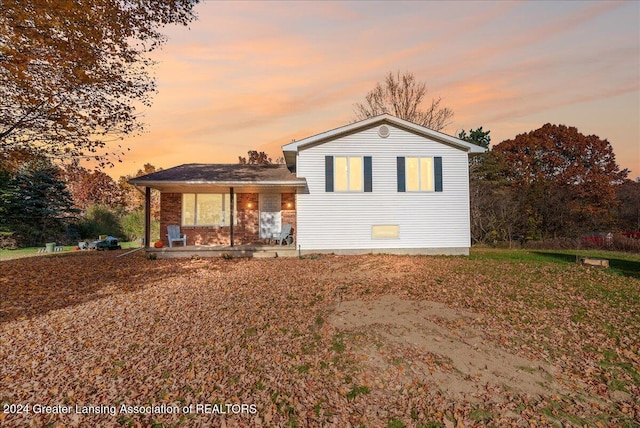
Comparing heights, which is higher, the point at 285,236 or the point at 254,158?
the point at 254,158

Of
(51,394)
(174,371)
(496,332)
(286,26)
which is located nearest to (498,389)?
(496,332)

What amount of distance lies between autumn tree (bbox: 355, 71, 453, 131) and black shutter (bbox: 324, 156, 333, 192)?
15333 millimetres

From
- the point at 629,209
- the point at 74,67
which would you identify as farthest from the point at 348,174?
the point at 629,209

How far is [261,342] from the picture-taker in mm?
4707

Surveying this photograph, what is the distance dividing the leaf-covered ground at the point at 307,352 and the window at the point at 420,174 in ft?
18.0

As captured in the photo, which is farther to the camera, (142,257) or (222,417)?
(142,257)

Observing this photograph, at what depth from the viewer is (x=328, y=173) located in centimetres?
1274

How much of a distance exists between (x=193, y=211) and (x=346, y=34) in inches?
392

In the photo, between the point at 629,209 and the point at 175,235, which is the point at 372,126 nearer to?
the point at 175,235

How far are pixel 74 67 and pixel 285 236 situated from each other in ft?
28.4

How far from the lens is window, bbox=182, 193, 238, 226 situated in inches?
559

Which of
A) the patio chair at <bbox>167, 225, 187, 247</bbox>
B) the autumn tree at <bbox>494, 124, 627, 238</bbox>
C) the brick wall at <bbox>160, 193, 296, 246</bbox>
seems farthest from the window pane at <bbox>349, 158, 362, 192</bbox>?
the autumn tree at <bbox>494, 124, 627, 238</bbox>

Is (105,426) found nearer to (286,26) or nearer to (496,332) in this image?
(496,332)

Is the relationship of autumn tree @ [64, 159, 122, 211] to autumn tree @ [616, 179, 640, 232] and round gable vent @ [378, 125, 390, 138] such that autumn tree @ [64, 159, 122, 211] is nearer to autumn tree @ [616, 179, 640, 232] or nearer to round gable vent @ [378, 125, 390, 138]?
round gable vent @ [378, 125, 390, 138]
